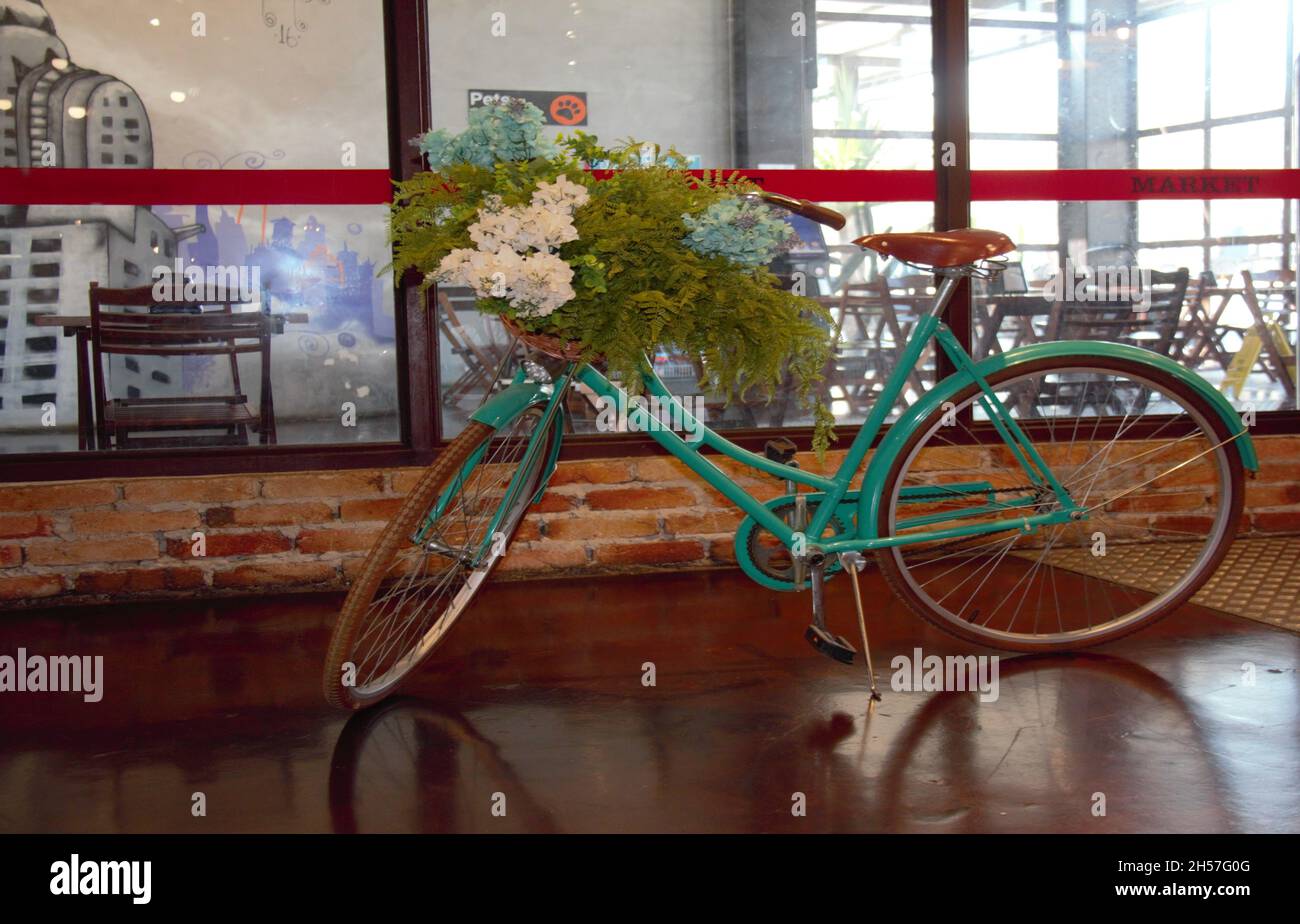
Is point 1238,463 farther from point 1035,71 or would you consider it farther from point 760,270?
point 1035,71

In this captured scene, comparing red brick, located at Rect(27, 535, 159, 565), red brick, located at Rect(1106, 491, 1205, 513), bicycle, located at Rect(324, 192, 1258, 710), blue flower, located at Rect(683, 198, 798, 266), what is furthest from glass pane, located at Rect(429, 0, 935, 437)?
blue flower, located at Rect(683, 198, 798, 266)

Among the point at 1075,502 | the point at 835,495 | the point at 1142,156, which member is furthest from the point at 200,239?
the point at 1142,156

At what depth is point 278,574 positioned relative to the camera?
373cm

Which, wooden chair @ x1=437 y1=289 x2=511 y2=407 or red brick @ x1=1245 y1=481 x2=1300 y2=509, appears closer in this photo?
wooden chair @ x1=437 y1=289 x2=511 y2=407

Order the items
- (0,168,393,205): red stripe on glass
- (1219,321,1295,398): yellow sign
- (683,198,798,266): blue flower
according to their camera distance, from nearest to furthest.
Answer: (683,198,798,266): blue flower → (0,168,393,205): red stripe on glass → (1219,321,1295,398): yellow sign

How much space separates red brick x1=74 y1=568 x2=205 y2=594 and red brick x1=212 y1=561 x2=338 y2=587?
0.24 feet

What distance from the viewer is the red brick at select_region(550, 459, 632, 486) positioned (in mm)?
3844

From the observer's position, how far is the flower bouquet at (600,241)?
238 centimetres

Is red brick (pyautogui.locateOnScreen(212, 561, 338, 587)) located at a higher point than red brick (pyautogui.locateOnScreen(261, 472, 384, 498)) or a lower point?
lower

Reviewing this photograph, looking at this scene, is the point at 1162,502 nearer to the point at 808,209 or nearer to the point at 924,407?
the point at 924,407

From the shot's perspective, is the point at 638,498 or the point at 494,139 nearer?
the point at 494,139

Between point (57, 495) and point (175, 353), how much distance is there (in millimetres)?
→ 538

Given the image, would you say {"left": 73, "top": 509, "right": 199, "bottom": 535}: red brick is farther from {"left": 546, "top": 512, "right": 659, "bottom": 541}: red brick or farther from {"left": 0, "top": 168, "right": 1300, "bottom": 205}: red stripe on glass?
{"left": 546, "top": 512, "right": 659, "bottom": 541}: red brick
